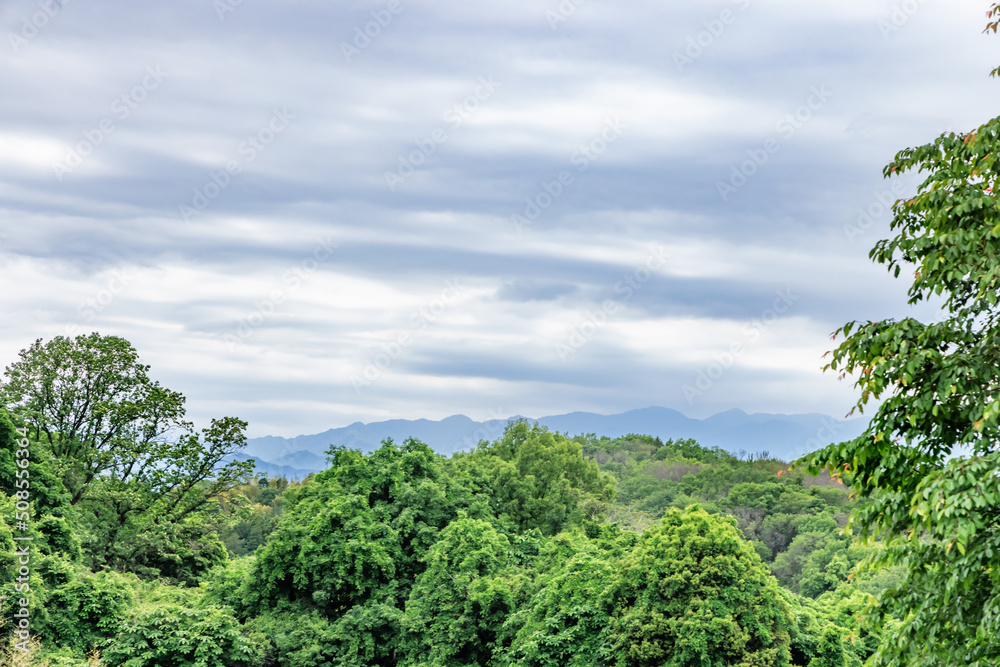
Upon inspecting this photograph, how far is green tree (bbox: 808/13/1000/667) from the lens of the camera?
642 centimetres

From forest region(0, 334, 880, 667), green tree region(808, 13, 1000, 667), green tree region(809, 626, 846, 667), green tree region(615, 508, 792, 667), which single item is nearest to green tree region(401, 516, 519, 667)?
forest region(0, 334, 880, 667)

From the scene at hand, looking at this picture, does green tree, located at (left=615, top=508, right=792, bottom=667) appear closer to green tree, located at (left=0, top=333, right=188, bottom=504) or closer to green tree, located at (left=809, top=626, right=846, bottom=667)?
green tree, located at (left=809, top=626, right=846, bottom=667)

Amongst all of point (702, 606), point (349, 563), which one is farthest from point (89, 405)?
point (702, 606)

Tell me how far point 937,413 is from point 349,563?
65.6 ft

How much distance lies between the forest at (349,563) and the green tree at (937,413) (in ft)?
23.0

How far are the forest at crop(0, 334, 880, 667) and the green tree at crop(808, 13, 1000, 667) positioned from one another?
7.01 meters

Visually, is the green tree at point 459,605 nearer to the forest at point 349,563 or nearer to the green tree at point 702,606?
the forest at point 349,563

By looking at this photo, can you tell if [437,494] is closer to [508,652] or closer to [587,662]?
[508,652]

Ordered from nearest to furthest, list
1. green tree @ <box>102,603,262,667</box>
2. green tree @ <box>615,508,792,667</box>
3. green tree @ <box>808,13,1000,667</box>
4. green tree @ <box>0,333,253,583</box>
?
1. green tree @ <box>808,13,1000,667</box>
2. green tree @ <box>615,508,792,667</box>
3. green tree @ <box>102,603,262,667</box>
4. green tree @ <box>0,333,253,583</box>

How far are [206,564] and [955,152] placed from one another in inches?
1120

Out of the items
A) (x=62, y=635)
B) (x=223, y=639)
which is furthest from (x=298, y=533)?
(x=62, y=635)

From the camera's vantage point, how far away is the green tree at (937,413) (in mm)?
6422

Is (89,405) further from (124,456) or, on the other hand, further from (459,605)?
(459,605)

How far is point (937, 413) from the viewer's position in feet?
21.7
